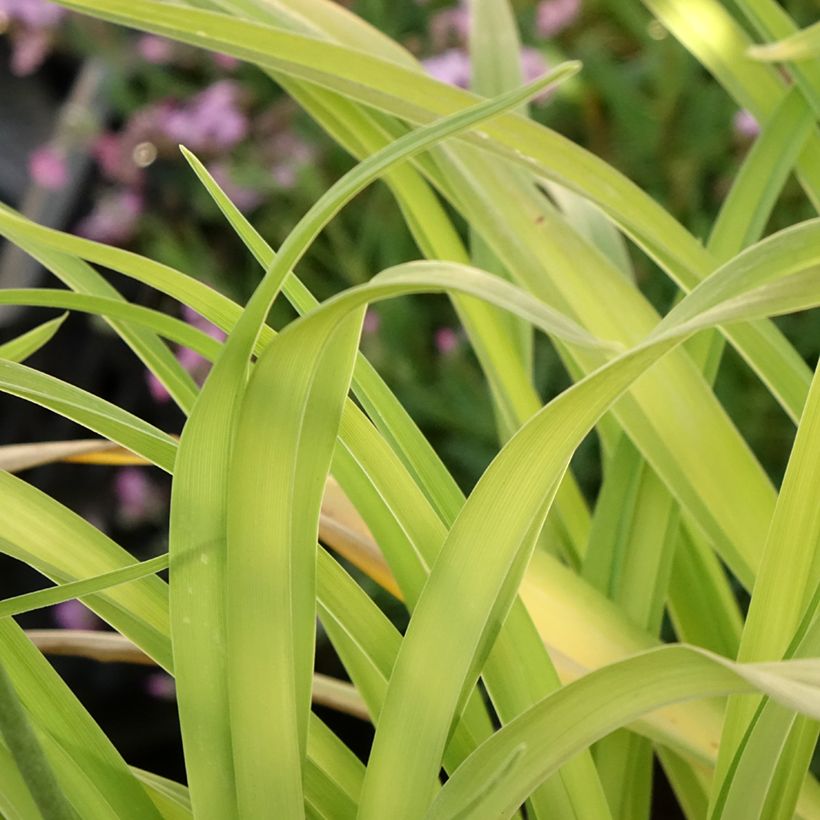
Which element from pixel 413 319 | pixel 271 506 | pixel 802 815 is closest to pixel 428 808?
pixel 271 506

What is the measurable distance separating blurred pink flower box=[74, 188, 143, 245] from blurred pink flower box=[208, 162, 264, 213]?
0.37ft

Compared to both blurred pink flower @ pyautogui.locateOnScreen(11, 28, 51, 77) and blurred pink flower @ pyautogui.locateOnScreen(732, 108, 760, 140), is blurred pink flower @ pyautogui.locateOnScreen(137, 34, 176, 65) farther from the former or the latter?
blurred pink flower @ pyautogui.locateOnScreen(732, 108, 760, 140)

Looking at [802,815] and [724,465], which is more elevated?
[724,465]

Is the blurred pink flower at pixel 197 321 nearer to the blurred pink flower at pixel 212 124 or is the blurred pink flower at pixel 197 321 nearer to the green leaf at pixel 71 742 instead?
the blurred pink flower at pixel 212 124

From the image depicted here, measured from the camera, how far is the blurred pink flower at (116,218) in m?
1.38

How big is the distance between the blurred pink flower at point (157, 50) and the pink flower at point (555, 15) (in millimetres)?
478

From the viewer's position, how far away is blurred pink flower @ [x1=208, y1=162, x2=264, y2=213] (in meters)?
1.34

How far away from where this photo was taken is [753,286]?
0.27m

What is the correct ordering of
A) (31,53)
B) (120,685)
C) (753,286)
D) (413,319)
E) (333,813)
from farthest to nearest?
(31,53), (120,685), (413,319), (333,813), (753,286)

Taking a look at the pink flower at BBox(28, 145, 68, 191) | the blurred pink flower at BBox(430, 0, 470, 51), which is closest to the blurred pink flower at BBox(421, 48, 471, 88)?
the blurred pink flower at BBox(430, 0, 470, 51)

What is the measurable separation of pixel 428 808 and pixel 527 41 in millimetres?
1156

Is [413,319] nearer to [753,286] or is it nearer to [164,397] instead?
[164,397]

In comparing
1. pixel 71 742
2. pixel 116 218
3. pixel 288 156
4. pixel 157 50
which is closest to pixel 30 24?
pixel 157 50

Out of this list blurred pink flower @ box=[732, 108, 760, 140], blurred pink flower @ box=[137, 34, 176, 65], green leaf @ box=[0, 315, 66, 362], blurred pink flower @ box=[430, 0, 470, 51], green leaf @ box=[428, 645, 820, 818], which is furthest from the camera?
blurred pink flower @ box=[137, 34, 176, 65]
